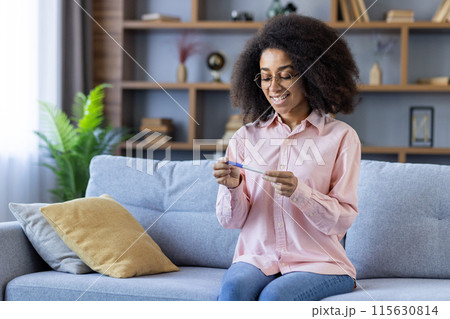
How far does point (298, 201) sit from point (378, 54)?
2.69m

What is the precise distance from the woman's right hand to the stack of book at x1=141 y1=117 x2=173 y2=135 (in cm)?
237

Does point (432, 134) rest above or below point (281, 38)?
below

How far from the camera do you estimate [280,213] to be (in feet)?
5.62

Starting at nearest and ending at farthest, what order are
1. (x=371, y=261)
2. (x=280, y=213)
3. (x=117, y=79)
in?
(x=280, y=213) < (x=371, y=261) < (x=117, y=79)

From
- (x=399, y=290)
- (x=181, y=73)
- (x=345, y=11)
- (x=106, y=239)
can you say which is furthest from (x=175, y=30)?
(x=399, y=290)

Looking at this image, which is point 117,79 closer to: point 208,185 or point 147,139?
point 147,139

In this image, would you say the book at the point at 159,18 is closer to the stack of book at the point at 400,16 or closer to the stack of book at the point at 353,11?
the stack of book at the point at 353,11

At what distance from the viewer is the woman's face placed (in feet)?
5.68

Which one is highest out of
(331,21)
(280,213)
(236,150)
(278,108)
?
(331,21)

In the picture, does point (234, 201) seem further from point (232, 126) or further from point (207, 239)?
point (232, 126)

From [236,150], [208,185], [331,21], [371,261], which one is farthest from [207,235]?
[331,21]

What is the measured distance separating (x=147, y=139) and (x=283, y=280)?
2774 mm

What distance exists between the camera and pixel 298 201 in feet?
5.18

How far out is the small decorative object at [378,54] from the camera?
12.7 feet
